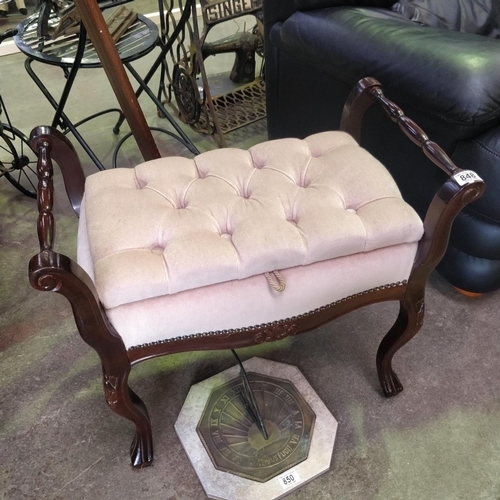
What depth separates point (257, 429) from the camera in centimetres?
105

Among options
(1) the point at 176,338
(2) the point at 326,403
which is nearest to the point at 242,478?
(2) the point at 326,403

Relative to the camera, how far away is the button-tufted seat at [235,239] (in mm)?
735

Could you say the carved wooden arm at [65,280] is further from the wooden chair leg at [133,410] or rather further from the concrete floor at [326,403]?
the concrete floor at [326,403]

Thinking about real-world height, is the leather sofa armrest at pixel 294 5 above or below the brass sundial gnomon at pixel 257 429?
above

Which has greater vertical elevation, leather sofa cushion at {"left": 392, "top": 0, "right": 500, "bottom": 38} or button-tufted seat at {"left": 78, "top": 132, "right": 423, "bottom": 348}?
leather sofa cushion at {"left": 392, "top": 0, "right": 500, "bottom": 38}

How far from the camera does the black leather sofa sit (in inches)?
39.3

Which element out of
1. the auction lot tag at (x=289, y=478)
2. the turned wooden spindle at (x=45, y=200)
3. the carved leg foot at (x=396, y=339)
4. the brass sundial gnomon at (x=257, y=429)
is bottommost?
the auction lot tag at (x=289, y=478)

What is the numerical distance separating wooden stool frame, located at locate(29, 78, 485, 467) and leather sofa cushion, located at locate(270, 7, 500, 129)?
0.12 metres

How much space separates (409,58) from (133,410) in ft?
3.04

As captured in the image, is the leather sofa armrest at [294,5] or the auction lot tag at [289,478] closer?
the auction lot tag at [289,478]

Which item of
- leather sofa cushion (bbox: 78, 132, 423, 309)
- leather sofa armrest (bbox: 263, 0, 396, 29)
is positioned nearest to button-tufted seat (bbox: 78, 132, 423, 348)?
leather sofa cushion (bbox: 78, 132, 423, 309)

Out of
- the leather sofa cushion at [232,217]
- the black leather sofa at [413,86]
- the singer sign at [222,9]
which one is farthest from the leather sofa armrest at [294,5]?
the leather sofa cushion at [232,217]

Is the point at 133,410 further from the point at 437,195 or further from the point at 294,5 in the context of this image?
the point at 294,5

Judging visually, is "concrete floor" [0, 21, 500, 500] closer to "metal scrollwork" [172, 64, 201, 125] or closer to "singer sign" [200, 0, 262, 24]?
"metal scrollwork" [172, 64, 201, 125]
